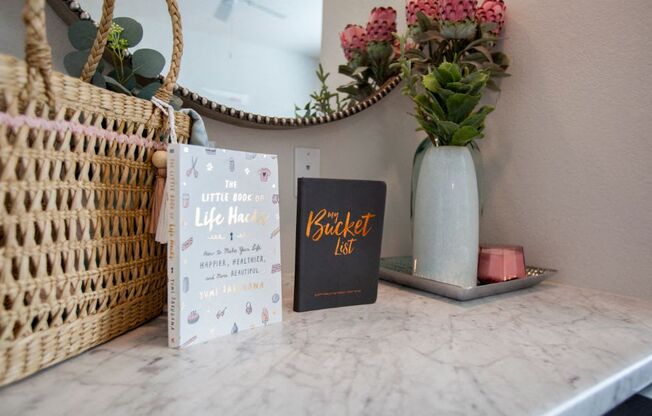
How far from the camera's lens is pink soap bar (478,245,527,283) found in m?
0.93

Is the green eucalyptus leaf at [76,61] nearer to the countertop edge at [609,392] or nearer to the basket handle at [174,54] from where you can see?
the basket handle at [174,54]

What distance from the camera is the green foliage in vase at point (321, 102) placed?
1.04m

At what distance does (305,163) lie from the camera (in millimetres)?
1061

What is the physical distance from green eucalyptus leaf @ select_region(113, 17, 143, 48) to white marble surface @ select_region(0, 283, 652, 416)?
483 millimetres

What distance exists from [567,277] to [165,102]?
0.92 metres

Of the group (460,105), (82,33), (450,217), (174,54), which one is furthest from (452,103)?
(82,33)

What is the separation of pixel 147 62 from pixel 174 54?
0.10 metres

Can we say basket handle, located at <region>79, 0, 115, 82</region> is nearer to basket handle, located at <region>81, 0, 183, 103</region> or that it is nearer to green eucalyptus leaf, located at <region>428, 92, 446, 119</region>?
basket handle, located at <region>81, 0, 183, 103</region>

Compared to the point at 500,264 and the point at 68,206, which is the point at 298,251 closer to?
the point at 68,206

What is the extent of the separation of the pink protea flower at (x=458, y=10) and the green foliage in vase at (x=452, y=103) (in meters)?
0.20

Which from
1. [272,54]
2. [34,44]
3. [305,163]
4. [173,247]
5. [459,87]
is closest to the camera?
[34,44]

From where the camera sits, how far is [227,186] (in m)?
0.62

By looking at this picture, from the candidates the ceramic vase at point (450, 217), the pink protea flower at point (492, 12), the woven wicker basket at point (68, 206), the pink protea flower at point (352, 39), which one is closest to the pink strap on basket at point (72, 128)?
the woven wicker basket at point (68, 206)

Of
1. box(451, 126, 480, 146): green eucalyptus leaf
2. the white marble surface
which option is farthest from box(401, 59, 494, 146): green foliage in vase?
the white marble surface
